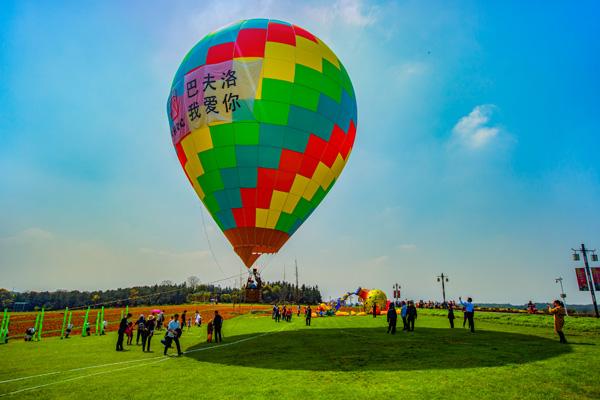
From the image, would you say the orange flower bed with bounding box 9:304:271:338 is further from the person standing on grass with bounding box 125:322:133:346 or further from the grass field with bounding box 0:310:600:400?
the grass field with bounding box 0:310:600:400

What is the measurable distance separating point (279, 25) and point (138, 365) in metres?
19.1

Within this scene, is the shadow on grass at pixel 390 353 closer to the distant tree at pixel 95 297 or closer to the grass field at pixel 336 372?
the grass field at pixel 336 372

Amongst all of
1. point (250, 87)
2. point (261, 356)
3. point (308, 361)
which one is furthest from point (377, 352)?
point (250, 87)

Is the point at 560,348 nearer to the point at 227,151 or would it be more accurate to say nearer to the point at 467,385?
the point at 467,385

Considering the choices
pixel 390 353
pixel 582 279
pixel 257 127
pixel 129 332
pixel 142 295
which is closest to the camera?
pixel 390 353

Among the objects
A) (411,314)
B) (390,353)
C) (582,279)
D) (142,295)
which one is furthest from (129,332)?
(142,295)

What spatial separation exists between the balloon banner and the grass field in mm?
33705

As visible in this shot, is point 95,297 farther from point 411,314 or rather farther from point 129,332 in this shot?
point 411,314

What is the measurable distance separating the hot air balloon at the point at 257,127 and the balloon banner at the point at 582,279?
37.7 m

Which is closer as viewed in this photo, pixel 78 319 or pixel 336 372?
pixel 336 372

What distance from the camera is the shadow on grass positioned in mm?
9438

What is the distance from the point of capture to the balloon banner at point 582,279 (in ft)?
126

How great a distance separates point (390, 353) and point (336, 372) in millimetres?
3079

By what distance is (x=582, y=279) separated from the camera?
3884 centimetres
